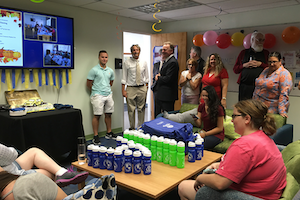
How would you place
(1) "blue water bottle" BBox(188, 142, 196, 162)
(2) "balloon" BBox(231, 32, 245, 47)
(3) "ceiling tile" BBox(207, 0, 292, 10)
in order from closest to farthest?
1. (1) "blue water bottle" BBox(188, 142, 196, 162)
2. (3) "ceiling tile" BBox(207, 0, 292, 10)
3. (2) "balloon" BBox(231, 32, 245, 47)

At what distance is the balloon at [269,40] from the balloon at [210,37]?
3.01ft

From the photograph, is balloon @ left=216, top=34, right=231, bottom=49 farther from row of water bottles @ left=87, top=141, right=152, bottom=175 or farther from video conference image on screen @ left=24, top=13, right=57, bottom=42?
row of water bottles @ left=87, top=141, right=152, bottom=175

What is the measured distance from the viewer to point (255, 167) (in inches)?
54.0

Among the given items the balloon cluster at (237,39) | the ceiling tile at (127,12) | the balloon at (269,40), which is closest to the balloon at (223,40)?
the balloon cluster at (237,39)

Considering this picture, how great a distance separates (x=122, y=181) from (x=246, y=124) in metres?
0.96

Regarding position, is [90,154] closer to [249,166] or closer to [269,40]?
[249,166]

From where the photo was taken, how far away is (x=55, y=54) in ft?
13.2

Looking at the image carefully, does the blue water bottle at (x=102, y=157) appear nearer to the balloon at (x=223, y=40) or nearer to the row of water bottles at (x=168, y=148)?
the row of water bottles at (x=168, y=148)

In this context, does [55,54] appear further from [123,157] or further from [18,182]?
[18,182]

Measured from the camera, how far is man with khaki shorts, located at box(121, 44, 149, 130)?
462 cm

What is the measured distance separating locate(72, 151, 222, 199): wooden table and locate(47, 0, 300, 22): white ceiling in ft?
9.14

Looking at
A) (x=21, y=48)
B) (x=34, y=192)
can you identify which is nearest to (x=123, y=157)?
(x=34, y=192)

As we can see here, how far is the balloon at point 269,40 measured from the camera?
167 inches

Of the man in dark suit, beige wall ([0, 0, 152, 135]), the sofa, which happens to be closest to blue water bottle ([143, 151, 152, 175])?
the sofa
